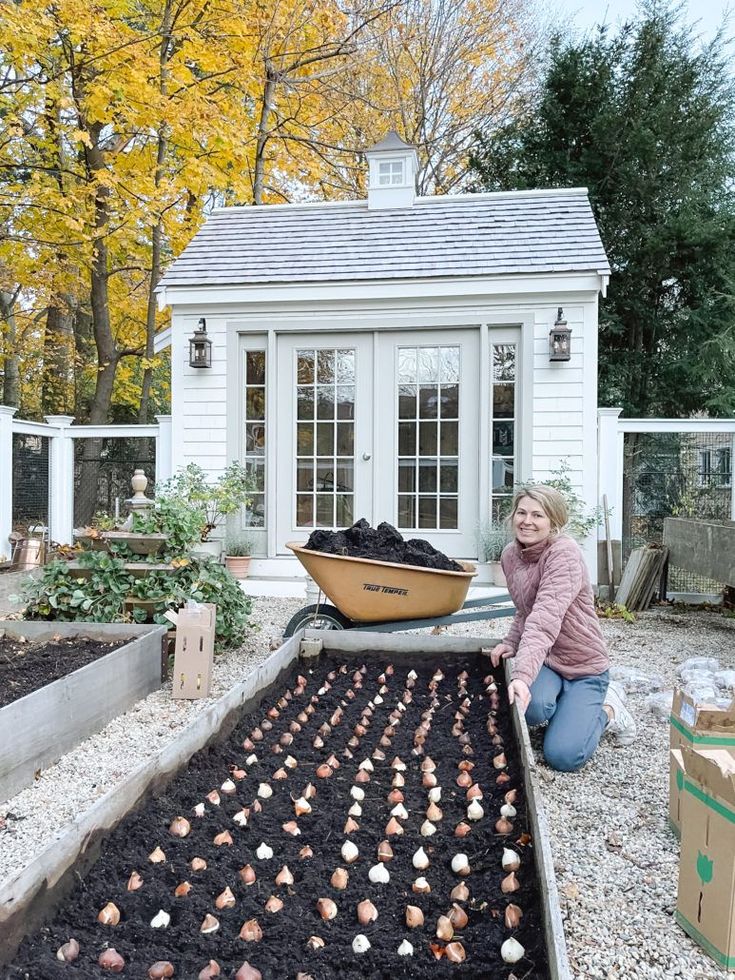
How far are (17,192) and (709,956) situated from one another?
1144 cm

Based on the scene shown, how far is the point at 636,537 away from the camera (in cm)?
700

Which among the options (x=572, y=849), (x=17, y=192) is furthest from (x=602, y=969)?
(x=17, y=192)

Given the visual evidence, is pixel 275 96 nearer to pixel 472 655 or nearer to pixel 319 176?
pixel 319 176

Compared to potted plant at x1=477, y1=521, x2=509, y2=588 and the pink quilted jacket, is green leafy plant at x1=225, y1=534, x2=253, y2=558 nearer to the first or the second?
potted plant at x1=477, y1=521, x2=509, y2=588

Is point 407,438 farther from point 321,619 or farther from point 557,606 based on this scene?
point 557,606

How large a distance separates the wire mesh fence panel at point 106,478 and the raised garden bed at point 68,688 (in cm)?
451

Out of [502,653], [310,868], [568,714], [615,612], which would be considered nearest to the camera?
[310,868]

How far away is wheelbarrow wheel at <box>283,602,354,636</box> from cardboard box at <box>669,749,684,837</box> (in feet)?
6.97

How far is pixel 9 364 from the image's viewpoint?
43.4 ft

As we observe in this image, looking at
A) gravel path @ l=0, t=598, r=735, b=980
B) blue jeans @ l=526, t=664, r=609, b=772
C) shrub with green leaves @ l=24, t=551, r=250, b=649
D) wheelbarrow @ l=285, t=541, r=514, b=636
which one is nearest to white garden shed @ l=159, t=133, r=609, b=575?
wheelbarrow @ l=285, t=541, r=514, b=636

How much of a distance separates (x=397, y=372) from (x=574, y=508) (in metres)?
1.99

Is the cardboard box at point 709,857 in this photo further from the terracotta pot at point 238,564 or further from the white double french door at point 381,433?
the terracotta pot at point 238,564

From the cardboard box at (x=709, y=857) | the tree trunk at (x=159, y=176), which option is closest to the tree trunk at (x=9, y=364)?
the tree trunk at (x=159, y=176)

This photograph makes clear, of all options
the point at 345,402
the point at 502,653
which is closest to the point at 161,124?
the point at 345,402
